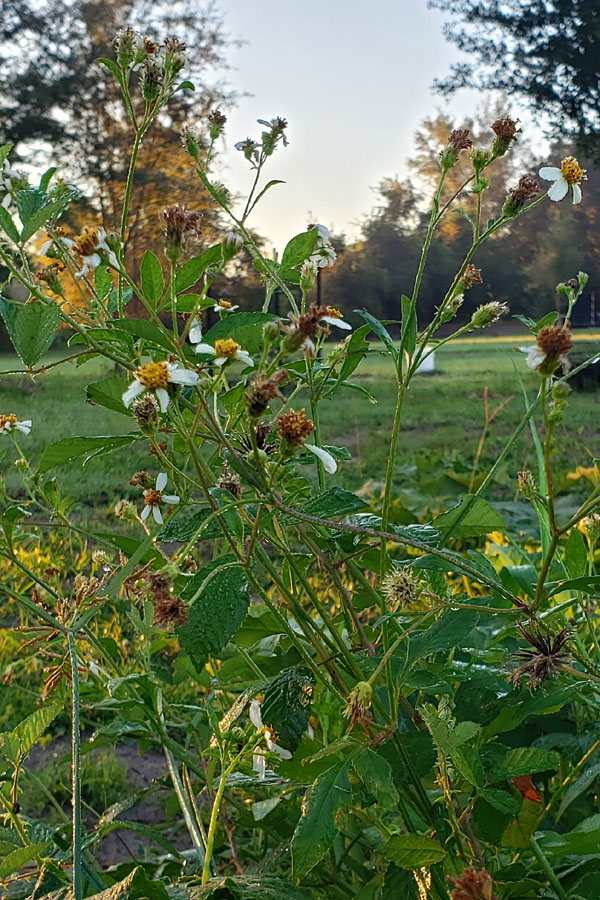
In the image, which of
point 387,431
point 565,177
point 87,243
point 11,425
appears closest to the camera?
point 87,243

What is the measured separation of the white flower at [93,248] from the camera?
56 cm

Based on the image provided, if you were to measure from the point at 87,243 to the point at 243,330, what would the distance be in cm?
15

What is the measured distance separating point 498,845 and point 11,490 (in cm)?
299

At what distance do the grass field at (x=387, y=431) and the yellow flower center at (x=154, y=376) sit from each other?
59 cm

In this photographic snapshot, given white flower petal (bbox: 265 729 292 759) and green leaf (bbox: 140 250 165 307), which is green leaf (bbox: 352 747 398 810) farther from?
green leaf (bbox: 140 250 165 307)

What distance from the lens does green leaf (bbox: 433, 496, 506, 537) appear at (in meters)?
0.59

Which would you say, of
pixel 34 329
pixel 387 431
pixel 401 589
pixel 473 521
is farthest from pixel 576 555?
pixel 387 431

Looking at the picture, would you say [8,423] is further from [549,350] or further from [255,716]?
[549,350]

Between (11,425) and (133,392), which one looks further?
(11,425)

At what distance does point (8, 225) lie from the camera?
1.65 feet

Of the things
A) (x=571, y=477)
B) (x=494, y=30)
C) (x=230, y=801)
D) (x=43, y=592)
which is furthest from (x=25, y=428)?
(x=494, y=30)

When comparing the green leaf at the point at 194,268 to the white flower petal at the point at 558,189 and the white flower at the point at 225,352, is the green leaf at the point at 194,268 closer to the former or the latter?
the white flower at the point at 225,352

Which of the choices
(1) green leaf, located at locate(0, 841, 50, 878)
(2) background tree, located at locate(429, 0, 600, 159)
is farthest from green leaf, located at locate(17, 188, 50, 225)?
(2) background tree, located at locate(429, 0, 600, 159)

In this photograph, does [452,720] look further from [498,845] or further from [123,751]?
[123,751]
